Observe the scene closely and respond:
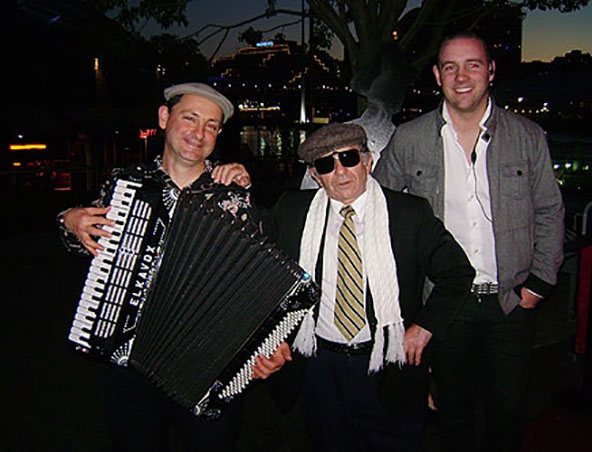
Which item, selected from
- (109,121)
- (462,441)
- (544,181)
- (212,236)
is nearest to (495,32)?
(544,181)

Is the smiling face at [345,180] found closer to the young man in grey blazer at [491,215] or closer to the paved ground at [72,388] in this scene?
the young man in grey blazer at [491,215]

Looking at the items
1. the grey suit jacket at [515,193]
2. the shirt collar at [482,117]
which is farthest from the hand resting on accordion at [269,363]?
the shirt collar at [482,117]

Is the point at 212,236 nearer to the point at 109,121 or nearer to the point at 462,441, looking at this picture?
the point at 462,441

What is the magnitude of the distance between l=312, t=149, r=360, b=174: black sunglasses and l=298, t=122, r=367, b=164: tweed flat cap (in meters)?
0.02

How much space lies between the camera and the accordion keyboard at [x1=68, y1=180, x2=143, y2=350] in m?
2.12

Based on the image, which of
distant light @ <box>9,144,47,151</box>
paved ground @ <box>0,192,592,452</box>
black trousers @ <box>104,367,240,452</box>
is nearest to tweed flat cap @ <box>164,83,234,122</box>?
black trousers @ <box>104,367,240,452</box>

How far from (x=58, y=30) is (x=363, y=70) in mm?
17351

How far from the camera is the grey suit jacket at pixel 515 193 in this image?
2.59 metres

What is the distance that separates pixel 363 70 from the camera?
395 cm

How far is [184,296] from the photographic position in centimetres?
215

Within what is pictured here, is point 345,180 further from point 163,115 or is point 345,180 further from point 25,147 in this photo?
point 25,147

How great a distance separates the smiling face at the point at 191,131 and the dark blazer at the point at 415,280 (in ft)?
1.83

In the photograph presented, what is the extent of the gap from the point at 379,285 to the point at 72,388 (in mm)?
3057

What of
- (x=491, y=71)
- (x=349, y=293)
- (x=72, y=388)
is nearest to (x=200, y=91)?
(x=349, y=293)
